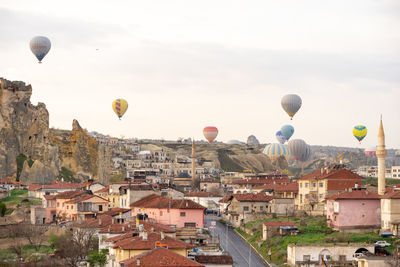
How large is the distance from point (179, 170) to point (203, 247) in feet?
384

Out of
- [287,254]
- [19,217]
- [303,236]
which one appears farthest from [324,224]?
[19,217]

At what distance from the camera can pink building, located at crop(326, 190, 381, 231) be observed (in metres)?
66.8

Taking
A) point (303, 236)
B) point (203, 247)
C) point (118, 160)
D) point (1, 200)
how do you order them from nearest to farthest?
point (203, 247)
point (303, 236)
point (1, 200)
point (118, 160)

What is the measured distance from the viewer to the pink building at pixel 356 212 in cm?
6675

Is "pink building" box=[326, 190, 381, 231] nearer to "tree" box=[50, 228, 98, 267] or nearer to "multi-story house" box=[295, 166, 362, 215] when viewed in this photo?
"multi-story house" box=[295, 166, 362, 215]

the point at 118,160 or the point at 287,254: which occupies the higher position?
the point at 118,160

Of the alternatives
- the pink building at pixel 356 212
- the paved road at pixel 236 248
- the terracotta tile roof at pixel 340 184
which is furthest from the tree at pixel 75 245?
the terracotta tile roof at pixel 340 184

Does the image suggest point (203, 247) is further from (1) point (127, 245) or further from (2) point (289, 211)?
(2) point (289, 211)

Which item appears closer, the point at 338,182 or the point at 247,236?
the point at 247,236

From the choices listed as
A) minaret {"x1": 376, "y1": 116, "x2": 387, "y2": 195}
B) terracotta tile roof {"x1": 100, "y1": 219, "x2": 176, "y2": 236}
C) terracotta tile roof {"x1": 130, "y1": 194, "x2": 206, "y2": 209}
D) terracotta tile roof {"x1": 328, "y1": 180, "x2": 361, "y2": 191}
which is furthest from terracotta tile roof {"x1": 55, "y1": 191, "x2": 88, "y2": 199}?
minaret {"x1": 376, "y1": 116, "x2": 387, "y2": 195}

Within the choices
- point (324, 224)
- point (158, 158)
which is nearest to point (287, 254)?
point (324, 224)

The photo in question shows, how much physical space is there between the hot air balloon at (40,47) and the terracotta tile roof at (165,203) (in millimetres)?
58991

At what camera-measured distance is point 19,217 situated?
90750mm

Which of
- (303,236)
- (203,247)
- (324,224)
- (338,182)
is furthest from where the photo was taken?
(338,182)
